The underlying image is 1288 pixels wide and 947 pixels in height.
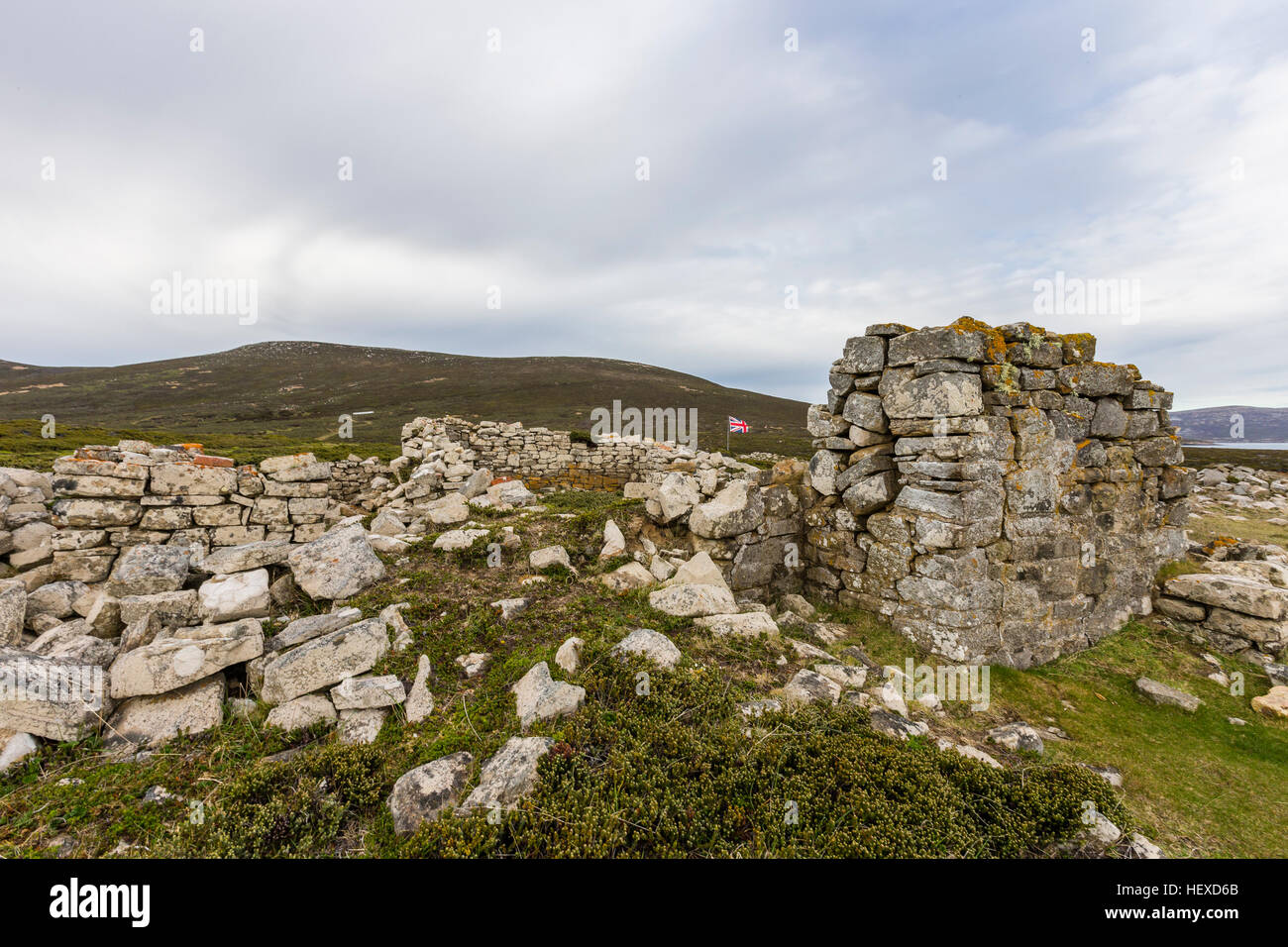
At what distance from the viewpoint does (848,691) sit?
17.2 feet

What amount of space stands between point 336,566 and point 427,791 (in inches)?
160

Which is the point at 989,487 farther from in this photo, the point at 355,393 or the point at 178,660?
the point at 355,393

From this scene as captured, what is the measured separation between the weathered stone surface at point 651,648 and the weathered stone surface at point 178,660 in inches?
150

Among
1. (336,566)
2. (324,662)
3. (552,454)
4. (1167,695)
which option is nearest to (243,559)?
(336,566)

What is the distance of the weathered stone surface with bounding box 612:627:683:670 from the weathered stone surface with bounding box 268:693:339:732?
9.14 ft

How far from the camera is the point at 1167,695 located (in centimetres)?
643

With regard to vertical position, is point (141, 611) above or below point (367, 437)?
below

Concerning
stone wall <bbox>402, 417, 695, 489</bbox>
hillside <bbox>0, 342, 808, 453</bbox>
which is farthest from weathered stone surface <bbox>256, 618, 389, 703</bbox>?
hillside <bbox>0, 342, 808, 453</bbox>

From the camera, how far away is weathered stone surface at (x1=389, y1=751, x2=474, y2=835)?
3.46 m
